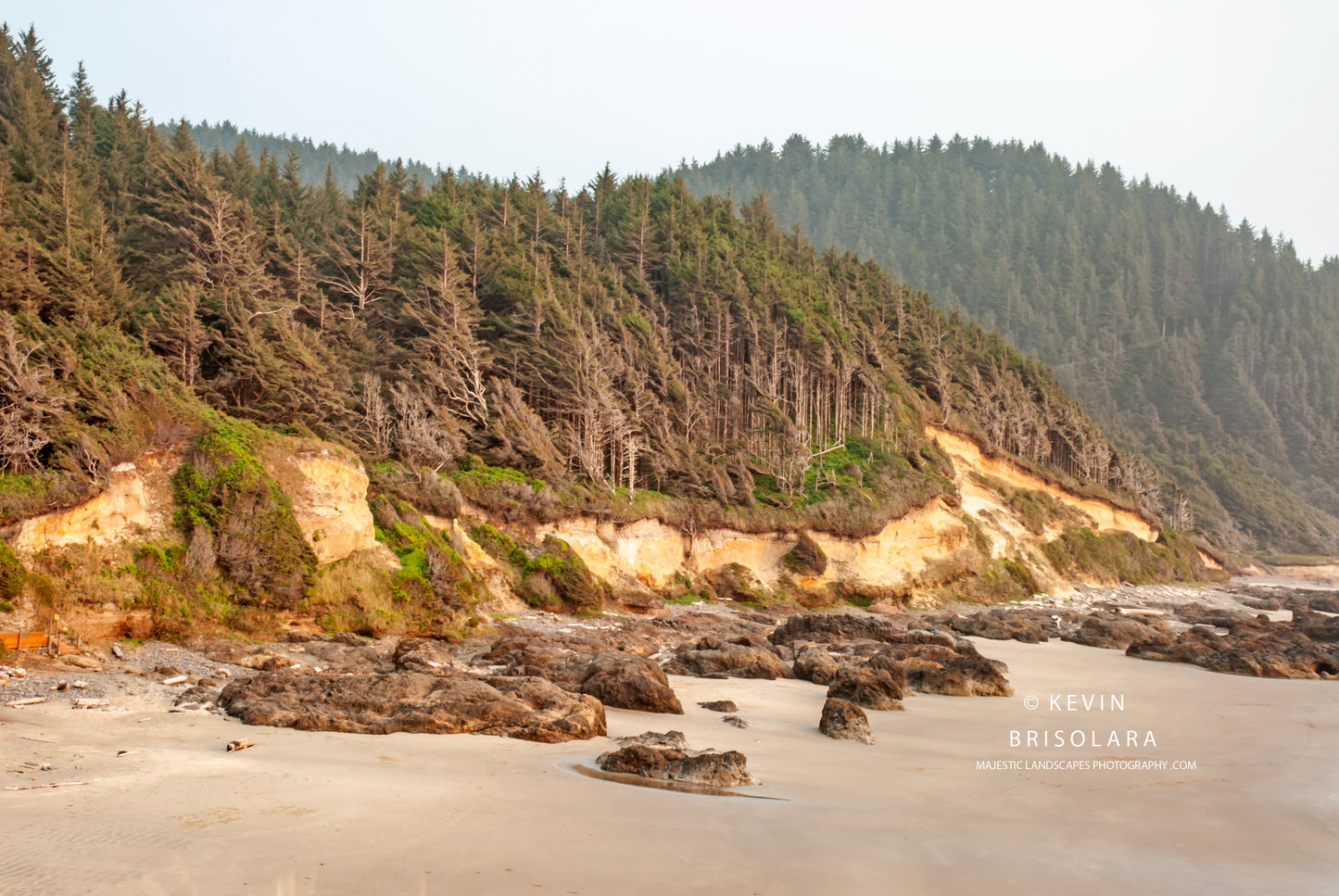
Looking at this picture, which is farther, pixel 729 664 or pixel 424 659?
pixel 729 664

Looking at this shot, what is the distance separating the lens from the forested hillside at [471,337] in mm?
19969

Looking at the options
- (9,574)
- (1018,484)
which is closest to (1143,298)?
(1018,484)

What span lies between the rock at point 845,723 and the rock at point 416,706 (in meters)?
3.45

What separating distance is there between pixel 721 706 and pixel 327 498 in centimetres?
1135

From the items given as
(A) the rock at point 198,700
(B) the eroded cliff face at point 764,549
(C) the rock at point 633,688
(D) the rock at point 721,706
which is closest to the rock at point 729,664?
(D) the rock at point 721,706

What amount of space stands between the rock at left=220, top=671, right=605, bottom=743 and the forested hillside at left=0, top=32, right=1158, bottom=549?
7256 millimetres

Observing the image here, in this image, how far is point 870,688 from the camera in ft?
47.8

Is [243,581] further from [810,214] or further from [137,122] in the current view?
[810,214]

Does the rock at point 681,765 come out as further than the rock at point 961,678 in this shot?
No

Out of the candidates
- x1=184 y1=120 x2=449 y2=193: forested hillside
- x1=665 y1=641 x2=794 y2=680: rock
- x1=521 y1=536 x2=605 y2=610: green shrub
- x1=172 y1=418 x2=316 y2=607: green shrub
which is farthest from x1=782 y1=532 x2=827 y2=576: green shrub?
x1=184 y1=120 x2=449 y2=193: forested hillside

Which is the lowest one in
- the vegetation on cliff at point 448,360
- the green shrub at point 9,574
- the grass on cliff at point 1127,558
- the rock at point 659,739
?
the grass on cliff at point 1127,558

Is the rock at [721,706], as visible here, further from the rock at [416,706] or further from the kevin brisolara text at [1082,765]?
the kevin brisolara text at [1082,765]

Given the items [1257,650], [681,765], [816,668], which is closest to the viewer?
[681,765]

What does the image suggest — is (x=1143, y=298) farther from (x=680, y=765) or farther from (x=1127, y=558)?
(x=680, y=765)
